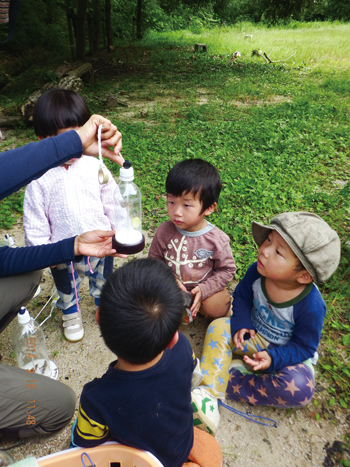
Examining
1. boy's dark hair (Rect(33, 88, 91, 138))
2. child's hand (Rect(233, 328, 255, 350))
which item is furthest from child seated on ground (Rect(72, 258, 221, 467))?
boy's dark hair (Rect(33, 88, 91, 138))

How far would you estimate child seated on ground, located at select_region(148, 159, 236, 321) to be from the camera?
2135mm

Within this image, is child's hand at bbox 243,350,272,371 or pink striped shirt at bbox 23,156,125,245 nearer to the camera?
child's hand at bbox 243,350,272,371

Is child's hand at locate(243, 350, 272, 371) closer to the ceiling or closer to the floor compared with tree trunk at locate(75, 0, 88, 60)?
closer to the floor

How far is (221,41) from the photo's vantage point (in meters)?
16.5

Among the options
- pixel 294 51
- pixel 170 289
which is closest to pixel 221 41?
pixel 294 51

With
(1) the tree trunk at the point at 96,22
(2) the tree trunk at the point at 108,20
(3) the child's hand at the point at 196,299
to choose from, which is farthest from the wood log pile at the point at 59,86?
(3) the child's hand at the point at 196,299

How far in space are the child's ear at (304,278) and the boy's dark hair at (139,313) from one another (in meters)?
0.87

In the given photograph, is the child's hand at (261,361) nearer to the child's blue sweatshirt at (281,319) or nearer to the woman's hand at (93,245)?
the child's blue sweatshirt at (281,319)

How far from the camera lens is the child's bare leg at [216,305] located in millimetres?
2327

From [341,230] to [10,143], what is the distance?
17.5 ft

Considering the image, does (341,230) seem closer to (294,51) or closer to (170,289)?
→ (170,289)

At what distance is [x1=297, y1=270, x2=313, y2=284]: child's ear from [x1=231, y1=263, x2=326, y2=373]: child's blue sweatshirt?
0.10 meters

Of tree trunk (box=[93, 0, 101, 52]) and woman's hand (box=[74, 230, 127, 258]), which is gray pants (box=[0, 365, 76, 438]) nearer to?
woman's hand (box=[74, 230, 127, 258])

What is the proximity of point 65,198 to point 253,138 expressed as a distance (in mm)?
4387
